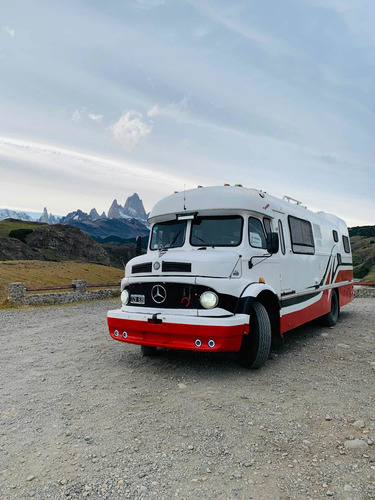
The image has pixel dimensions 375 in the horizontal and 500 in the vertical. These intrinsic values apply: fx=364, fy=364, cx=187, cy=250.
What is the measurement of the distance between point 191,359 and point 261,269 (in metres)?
2.12

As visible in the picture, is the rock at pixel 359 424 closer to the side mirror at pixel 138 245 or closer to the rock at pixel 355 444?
the rock at pixel 355 444

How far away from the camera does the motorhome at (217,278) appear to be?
5543mm

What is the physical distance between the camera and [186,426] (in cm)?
418

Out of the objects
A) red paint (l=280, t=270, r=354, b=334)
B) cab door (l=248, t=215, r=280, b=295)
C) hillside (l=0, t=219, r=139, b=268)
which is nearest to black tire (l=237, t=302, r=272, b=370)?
cab door (l=248, t=215, r=280, b=295)

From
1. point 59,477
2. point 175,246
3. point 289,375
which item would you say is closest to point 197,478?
point 59,477

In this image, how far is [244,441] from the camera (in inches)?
151

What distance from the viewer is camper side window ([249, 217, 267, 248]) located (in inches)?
256

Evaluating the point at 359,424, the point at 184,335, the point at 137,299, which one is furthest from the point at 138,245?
the point at 359,424

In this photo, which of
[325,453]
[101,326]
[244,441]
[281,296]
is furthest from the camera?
[101,326]

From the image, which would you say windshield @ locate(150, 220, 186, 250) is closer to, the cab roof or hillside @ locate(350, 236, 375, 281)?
the cab roof

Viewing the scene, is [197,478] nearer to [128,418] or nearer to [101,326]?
[128,418]

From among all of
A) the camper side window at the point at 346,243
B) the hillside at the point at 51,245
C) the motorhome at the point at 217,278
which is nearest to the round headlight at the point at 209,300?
the motorhome at the point at 217,278

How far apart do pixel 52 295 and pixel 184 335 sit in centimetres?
1375

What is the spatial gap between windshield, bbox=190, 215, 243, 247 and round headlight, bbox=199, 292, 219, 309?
1133 millimetres
